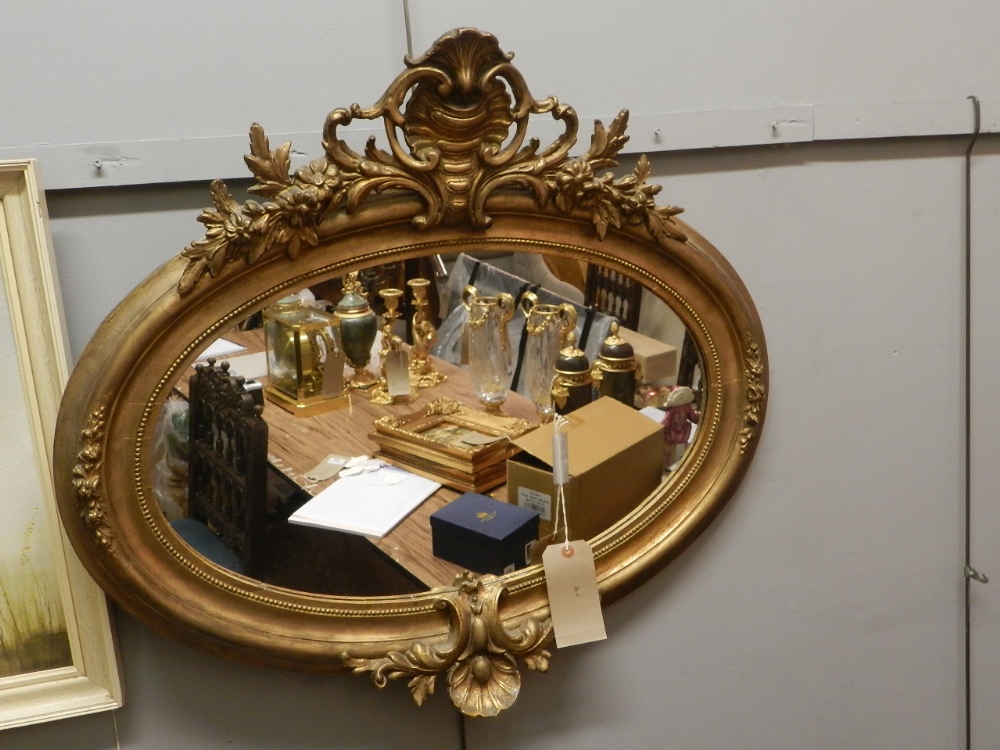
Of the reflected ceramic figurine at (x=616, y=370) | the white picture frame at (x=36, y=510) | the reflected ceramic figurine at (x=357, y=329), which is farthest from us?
the reflected ceramic figurine at (x=616, y=370)

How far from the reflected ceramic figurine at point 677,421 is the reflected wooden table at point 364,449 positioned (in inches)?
8.2

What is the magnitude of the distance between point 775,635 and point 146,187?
976 millimetres

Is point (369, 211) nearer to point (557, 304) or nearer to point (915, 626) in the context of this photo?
point (557, 304)

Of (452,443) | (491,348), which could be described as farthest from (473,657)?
(491,348)

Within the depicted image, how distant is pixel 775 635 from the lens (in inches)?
51.2

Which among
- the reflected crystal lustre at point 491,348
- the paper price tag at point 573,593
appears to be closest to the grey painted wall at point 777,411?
the paper price tag at point 573,593

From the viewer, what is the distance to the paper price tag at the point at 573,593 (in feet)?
3.40

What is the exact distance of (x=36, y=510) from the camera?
90 centimetres

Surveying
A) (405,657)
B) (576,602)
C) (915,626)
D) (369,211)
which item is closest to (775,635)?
(915,626)

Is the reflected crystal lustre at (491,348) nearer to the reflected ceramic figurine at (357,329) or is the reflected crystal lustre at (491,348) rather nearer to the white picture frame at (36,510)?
the reflected ceramic figurine at (357,329)

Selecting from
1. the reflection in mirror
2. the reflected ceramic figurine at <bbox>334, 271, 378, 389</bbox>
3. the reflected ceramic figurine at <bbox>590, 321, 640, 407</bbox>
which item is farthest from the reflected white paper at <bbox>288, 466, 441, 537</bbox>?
the reflected ceramic figurine at <bbox>590, 321, 640, 407</bbox>

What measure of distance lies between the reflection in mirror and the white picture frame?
11 centimetres

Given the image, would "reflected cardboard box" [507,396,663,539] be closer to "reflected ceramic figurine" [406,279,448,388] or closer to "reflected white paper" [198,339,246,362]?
"reflected ceramic figurine" [406,279,448,388]

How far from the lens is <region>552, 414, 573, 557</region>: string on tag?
1031 millimetres
